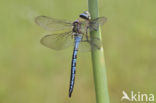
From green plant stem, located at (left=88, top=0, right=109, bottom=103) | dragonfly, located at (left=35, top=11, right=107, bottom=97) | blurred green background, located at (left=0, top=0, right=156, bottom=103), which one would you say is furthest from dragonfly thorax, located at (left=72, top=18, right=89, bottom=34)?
blurred green background, located at (left=0, top=0, right=156, bottom=103)

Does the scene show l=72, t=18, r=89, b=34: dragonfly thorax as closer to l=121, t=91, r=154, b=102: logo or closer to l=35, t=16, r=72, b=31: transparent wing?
l=35, t=16, r=72, b=31: transparent wing

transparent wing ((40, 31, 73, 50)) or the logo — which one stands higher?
transparent wing ((40, 31, 73, 50))


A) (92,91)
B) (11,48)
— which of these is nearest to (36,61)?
(11,48)

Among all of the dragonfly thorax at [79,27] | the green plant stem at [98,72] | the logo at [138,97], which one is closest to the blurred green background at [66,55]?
the logo at [138,97]

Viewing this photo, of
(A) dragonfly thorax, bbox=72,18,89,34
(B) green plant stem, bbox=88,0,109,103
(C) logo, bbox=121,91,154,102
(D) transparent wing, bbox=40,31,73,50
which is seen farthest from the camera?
(C) logo, bbox=121,91,154,102

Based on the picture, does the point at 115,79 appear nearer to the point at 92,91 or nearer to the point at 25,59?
the point at 92,91
